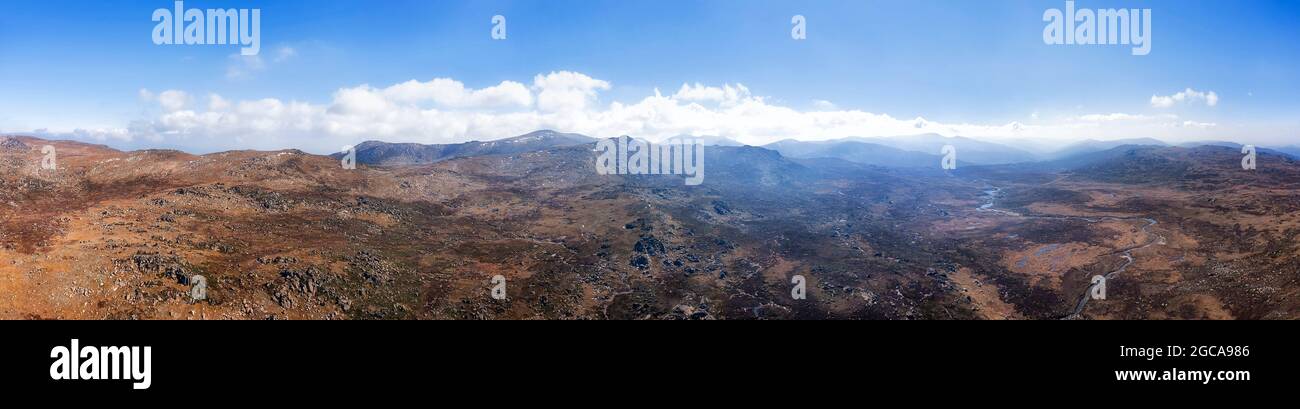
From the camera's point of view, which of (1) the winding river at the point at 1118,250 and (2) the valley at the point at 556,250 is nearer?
(2) the valley at the point at 556,250

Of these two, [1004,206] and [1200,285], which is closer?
[1200,285]

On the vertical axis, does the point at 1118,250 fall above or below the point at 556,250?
above

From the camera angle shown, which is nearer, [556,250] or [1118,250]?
[1118,250]

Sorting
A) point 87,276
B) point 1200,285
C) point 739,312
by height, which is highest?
point 87,276

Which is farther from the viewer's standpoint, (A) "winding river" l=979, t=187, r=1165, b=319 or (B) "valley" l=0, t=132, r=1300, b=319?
(A) "winding river" l=979, t=187, r=1165, b=319
